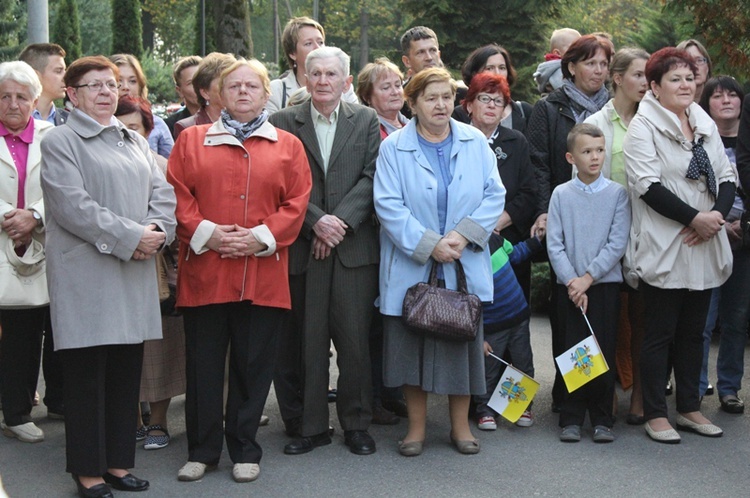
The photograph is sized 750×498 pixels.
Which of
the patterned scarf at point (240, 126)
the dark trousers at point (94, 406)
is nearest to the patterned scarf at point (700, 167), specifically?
the patterned scarf at point (240, 126)

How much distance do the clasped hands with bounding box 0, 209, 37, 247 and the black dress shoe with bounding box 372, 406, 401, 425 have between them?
2.49 meters

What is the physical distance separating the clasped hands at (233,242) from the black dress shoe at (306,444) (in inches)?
50.4

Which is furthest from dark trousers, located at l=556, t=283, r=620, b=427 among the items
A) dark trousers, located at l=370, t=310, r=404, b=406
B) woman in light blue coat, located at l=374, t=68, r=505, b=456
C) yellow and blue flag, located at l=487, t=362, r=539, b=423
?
dark trousers, located at l=370, t=310, r=404, b=406

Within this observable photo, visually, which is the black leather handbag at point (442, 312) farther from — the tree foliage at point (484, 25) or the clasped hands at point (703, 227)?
the tree foliage at point (484, 25)

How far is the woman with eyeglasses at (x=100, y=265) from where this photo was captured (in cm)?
523

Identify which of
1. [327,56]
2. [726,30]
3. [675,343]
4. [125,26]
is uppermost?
[125,26]

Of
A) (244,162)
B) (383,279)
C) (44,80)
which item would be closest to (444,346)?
(383,279)

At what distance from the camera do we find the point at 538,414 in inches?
276

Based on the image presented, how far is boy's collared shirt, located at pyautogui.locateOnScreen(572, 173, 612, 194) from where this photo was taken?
257 inches

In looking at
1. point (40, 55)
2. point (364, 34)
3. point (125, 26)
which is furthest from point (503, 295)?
point (364, 34)

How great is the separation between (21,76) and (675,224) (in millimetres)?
4055

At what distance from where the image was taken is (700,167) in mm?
6352

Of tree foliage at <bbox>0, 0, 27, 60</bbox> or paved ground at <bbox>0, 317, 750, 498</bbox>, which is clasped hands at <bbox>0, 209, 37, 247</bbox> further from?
tree foliage at <bbox>0, 0, 27, 60</bbox>

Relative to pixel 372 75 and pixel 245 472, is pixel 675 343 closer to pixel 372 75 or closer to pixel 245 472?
pixel 372 75
